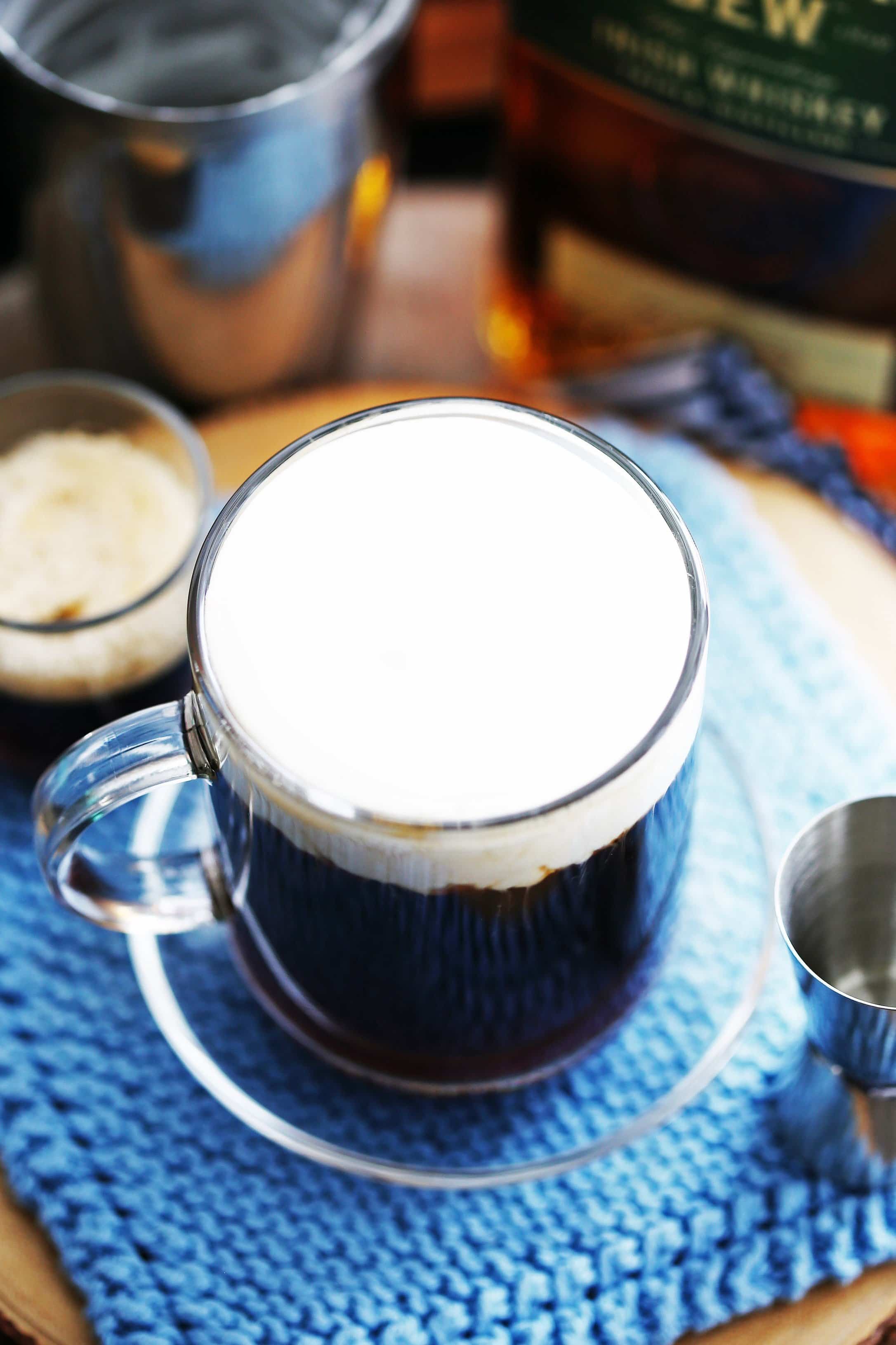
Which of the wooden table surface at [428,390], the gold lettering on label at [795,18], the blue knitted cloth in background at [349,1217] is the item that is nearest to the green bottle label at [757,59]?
the gold lettering on label at [795,18]

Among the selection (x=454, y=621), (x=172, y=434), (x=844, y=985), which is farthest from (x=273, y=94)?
(x=844, y=985)

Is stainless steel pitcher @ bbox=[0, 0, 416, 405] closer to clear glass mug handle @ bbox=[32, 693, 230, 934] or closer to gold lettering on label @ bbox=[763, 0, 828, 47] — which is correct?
gold lettering on label @ bbox=[763, 0, 828, 47]

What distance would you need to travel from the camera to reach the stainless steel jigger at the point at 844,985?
0.46m

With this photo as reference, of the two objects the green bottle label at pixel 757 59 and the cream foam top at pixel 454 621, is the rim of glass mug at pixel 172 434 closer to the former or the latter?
the cream foam top at pixel 454 621

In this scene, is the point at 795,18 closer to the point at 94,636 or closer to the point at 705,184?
the point at 705,184

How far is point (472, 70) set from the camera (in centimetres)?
93

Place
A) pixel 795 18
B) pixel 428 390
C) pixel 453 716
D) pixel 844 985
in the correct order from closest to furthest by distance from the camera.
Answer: pixel 453 716 < pixel 844 985 < pixel 795 18 < pixel 428 390

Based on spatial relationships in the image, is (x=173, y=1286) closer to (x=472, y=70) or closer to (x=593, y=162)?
(x=593, y=162)

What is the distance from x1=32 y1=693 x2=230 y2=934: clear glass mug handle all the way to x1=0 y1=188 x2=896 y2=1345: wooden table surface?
0.37 ft

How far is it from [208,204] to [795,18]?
263 mm

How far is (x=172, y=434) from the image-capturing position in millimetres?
639

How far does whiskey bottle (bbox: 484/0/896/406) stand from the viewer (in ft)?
2.11

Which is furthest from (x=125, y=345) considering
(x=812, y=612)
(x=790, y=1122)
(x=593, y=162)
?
(x=790, y=1122)

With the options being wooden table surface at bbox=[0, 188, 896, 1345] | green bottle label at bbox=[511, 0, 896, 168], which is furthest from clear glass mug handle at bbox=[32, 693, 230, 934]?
green bottle label at bbox=[511, 0, 896, 168]
